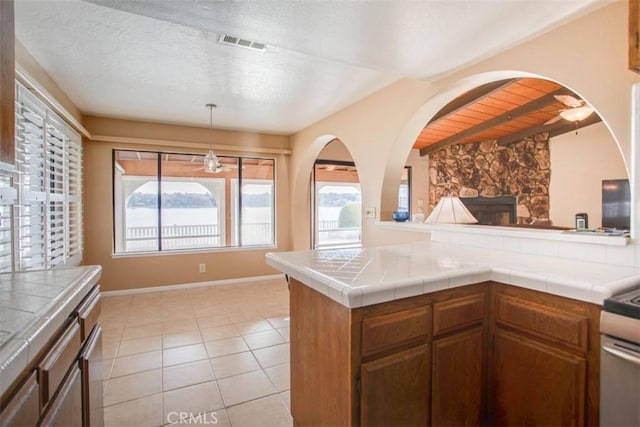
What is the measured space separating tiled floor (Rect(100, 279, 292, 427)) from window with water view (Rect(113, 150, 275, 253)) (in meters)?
1.05

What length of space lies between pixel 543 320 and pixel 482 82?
184cm

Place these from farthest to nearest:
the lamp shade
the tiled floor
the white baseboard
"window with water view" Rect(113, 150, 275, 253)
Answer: "window with water view" Rect(113, 150, 275, 253) → the white baseboard → the lamp shade → the tiled floor

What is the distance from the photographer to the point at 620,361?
3.85ft

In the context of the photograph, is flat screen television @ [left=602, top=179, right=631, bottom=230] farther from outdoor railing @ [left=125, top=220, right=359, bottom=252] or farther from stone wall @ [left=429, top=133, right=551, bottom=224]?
outdoor railing @ [left=125, top=220, right=359, bottom=252]

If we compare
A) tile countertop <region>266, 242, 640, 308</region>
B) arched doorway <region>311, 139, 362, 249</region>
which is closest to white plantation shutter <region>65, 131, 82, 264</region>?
tile countertop <region>266, 242, 640, 308</region>

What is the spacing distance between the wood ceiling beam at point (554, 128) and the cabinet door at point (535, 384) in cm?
548

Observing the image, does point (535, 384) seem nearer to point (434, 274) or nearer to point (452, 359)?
point (452, 359)

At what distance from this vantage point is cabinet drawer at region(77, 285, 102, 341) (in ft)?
4.43

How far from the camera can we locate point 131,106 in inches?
153

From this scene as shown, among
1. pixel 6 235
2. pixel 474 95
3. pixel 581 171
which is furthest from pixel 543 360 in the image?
pixel 581 171

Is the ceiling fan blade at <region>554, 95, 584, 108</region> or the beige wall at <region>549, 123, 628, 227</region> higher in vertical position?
the ceiling fan blade at <region>554, 95, 584, 108</region>

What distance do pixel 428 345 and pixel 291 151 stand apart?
450cm

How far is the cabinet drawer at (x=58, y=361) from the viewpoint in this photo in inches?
37.0

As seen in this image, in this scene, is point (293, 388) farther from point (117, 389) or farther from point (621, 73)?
point (621, 73)
